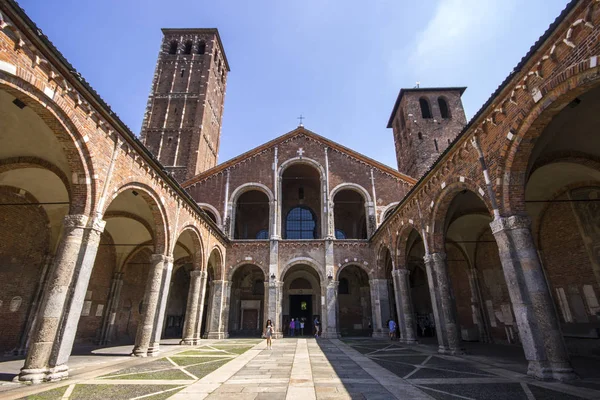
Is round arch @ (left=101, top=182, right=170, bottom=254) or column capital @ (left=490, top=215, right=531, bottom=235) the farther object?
round arch @ (left=101, top=182, right=170, bottom=254)

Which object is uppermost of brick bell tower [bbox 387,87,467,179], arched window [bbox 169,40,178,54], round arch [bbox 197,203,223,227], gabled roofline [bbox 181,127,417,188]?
arched window [bbox 169,40,178,54]

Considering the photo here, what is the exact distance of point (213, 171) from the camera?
2217 centimetres

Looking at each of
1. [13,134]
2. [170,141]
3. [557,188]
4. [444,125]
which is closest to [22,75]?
[13,134]

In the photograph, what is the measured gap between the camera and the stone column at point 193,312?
571 inches

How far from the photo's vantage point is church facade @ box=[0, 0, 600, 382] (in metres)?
6.28

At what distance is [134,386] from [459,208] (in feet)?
43.4

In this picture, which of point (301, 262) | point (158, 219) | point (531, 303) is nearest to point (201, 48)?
point (301, 262)

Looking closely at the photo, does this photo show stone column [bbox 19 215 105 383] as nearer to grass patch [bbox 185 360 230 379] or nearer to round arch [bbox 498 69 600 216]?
grass patch [bbox 185 360 230 379]

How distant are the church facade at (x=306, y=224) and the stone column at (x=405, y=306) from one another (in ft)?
0.23

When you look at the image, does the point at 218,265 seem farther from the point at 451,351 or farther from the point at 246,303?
the point at 451,351

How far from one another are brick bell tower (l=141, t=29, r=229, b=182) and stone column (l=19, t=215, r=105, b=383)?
20.0 meters

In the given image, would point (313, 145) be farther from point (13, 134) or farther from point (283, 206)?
point (13, 134)

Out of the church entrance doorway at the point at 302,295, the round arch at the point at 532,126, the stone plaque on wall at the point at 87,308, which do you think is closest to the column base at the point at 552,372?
the round arch at the point at 532,126

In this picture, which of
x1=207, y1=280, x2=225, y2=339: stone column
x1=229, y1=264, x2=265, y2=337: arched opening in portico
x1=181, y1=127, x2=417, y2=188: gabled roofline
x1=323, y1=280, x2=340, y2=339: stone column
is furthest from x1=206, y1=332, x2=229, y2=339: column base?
x1=181, y1=127, x2=417, y2=188: gabled roofline
